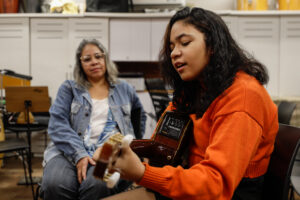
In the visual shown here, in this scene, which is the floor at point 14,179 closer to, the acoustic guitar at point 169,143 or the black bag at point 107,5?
the acoustic guitar at point 169,143

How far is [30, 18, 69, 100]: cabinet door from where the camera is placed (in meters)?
3.77

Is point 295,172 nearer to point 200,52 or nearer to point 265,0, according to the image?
point 200,52

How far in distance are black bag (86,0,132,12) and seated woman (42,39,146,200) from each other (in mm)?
2220

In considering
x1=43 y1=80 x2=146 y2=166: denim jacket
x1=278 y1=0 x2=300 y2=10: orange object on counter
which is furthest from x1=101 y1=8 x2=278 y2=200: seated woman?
x1=278 y1=0 x2=300 y2=10: orange object on counter

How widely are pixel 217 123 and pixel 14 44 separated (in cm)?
396

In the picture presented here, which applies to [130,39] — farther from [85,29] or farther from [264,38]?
[264,38]

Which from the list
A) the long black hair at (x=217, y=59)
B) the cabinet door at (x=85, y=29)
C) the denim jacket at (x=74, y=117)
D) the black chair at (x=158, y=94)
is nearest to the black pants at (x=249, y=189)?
the long black hair at (x=217, y=59)

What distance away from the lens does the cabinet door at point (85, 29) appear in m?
3.71

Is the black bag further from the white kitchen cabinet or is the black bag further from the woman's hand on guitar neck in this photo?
A: the woman's hand on guitar neck

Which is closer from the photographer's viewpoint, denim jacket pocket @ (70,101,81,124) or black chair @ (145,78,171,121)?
denim jacket pocket @ (70,101,81,124)

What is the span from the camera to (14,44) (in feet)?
12.5


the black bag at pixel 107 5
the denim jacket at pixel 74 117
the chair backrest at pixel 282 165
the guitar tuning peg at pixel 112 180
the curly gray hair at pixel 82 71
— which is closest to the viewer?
the guitar tuning peg at pixel 112 180

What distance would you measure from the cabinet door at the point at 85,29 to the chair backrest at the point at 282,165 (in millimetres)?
3242

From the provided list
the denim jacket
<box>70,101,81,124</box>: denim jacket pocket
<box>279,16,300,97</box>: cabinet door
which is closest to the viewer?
the denim jacket
